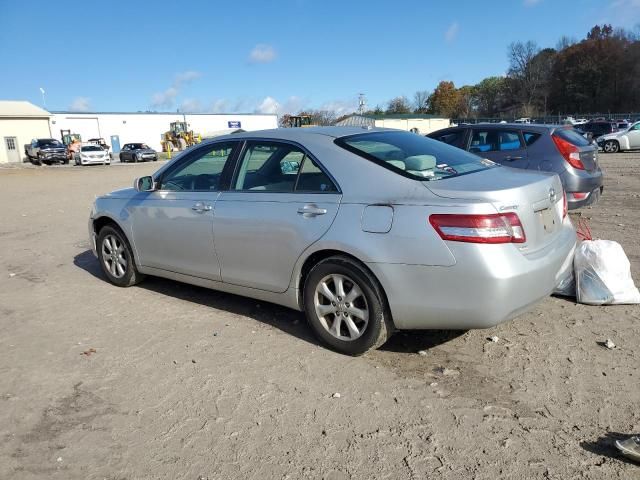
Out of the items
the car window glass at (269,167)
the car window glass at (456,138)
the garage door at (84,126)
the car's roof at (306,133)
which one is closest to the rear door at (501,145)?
the car window glass at (456,138)

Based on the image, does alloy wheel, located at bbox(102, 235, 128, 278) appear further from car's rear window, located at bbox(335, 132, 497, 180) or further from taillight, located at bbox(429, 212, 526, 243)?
taillight, located at bbox(429, 212, 526, 243)

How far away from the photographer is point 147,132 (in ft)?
232

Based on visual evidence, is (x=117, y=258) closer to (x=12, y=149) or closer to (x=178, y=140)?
(x=12, y=149)

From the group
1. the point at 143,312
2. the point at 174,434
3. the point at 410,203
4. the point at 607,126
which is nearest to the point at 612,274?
the point at 410,203

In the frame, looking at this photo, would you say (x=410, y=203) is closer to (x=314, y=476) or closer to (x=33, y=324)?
(x=314, y=476)

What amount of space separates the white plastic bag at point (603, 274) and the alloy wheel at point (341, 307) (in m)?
2.15

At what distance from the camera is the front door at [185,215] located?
464 centimetres

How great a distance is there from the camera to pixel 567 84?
83.9 metres

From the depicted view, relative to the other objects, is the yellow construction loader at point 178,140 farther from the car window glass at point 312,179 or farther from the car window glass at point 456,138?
the car window glass at point 312,179

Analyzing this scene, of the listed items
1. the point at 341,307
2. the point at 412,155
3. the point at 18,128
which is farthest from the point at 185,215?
the point at 18,128

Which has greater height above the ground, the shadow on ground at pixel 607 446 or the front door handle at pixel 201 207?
the front door handle at pixel 201 207

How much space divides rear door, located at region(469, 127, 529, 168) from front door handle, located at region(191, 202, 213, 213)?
5126 millimetres

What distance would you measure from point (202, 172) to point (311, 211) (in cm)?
151

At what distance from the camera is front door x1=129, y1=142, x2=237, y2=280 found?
15.2ft
